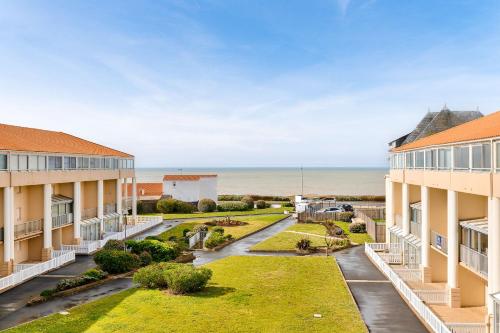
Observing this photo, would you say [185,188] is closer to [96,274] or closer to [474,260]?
[96,274]

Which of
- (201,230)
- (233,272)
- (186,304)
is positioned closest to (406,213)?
(233,272)

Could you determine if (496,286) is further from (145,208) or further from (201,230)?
(145,208)

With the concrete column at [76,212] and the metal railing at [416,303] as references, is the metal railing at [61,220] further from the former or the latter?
the metal railing at [416,303]

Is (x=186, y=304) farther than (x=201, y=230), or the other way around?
(x=201, y=230)

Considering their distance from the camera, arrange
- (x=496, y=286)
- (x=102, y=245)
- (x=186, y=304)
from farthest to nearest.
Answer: (x=102, y=245), (x=186, y=304), (x=496, y=286)

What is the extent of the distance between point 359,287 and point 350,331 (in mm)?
8707

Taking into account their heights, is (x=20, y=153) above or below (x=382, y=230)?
above

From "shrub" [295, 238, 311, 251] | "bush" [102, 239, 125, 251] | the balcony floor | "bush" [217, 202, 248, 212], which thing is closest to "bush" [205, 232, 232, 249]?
"shrub" [295, 238, 311, 251]

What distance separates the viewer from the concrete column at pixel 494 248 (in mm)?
18672

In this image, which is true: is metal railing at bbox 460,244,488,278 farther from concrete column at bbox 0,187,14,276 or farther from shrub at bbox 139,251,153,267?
concrete column at bbox 0,187,14,276

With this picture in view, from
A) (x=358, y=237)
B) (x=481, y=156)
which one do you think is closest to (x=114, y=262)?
(x=481, y=156)

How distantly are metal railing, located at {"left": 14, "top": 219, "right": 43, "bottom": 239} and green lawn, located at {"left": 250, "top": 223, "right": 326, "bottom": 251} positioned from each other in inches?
728

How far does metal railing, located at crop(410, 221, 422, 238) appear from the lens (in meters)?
31.6

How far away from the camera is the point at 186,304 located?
77.6ft
